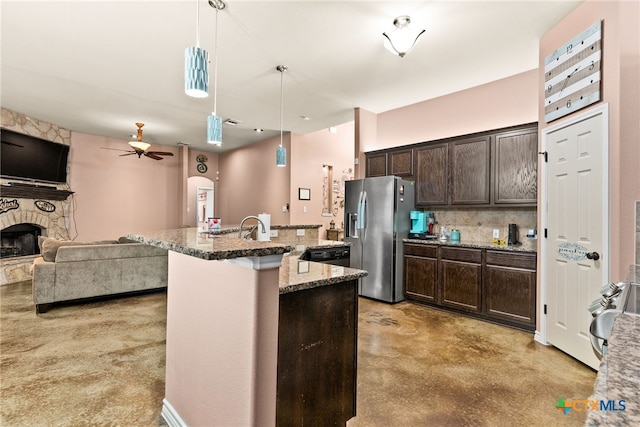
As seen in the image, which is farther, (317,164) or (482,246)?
(317,164)

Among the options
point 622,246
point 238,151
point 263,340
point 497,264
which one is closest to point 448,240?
point 497,264

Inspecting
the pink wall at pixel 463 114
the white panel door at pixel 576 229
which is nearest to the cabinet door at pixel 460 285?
the white panel door at pixel 576 229

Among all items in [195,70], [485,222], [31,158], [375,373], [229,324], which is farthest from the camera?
[31,158]

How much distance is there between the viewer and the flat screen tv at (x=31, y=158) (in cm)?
520

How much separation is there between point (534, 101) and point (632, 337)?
388 centimetres

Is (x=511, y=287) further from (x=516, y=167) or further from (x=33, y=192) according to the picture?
(x=33, y=192)

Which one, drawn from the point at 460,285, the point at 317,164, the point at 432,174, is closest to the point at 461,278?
the point at 460,285

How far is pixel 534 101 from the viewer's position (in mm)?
3711

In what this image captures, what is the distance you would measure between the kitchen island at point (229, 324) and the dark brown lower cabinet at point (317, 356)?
33 mm

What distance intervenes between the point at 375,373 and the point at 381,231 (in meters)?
2.26

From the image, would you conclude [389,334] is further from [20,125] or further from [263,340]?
[20,125]

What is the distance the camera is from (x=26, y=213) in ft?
18.6

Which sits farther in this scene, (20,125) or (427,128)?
(20,125)

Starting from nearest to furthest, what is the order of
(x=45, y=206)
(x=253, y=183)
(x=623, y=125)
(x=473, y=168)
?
(x=623, y=125)
(x=473, y=168)
(x=45, y=206)
(x=253, y=183)
